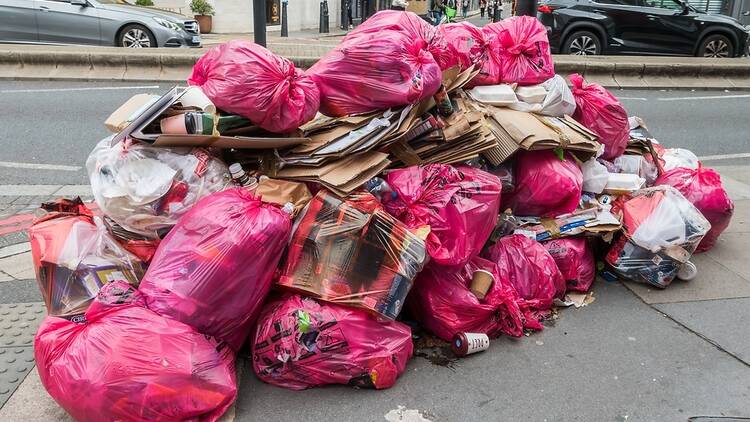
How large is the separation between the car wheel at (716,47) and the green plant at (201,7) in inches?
535

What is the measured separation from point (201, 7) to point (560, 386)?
60.5 ft

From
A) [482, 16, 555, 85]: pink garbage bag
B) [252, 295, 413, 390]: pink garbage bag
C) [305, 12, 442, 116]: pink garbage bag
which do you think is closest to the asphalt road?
[305, 12, 442, 116]: pink garbage bag

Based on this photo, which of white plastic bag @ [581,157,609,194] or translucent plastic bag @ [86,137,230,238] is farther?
white plastic bag @ [581,157,609,194]

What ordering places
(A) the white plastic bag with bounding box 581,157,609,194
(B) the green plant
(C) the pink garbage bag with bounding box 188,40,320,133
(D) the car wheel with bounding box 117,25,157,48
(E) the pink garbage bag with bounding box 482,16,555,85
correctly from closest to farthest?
(C) the pink garbage bag with bounding box 188,40,320,133, (A) the white plastic bag with bounding box 581,157,609,194, (E) the pink garbage bag with bounding box 482,16,555,85, (D) the car wheel with bounding box 117,25,157,48, (B) the green plant

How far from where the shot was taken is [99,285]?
2695 mm

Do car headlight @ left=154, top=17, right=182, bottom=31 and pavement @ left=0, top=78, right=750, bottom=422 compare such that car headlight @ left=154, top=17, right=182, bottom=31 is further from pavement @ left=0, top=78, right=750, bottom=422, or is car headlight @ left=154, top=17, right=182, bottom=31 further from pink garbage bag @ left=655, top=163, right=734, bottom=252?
pink garbage bag @ left=655, top=163, right=734, bottom=252

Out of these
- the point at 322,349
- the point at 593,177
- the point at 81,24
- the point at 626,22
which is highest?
the point at 626,22

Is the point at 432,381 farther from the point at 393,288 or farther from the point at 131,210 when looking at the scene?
the point at 131,210

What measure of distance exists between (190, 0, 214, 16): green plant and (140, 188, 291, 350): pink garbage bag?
1764 centimetres

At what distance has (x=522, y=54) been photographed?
4.04 metres

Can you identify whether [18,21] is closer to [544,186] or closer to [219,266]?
[219,266]

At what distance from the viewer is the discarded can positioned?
9.42ft

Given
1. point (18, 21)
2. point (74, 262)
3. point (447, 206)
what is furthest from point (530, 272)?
point (18, 21)

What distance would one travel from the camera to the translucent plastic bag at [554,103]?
12.8 feet
